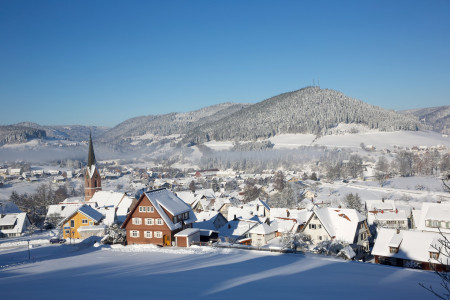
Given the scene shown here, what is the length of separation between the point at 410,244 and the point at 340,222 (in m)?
9.47

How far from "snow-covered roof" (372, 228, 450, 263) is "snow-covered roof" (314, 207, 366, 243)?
5.28 metres

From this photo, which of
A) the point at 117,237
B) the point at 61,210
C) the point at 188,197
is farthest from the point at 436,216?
the point at 61,210

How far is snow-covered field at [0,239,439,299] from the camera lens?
16.1 m

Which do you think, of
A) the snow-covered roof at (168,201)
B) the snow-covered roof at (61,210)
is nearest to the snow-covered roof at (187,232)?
the snow-covered roof at (168,201)

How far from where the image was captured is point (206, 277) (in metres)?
19.2

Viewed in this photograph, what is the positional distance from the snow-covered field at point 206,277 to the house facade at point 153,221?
5.42 meters

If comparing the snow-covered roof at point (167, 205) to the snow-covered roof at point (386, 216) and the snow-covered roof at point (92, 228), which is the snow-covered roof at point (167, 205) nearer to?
the snow-covered roof at point (92, 228)

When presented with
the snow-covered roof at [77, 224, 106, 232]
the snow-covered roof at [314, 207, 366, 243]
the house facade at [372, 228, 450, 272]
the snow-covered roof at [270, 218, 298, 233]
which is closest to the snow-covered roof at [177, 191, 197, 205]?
the snow-covered roof at [77, 224, 106, 232]

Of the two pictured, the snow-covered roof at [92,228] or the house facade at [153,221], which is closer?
the house facade at [153,221]

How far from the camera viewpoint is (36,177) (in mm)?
167625

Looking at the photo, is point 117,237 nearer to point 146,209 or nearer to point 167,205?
point 146,209

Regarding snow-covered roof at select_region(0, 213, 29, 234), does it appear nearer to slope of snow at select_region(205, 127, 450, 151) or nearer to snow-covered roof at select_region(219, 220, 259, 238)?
snow-covered roof at select_region(219, 220, 259, 238)

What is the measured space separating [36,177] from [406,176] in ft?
506

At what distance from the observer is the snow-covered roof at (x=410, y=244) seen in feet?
98.7
